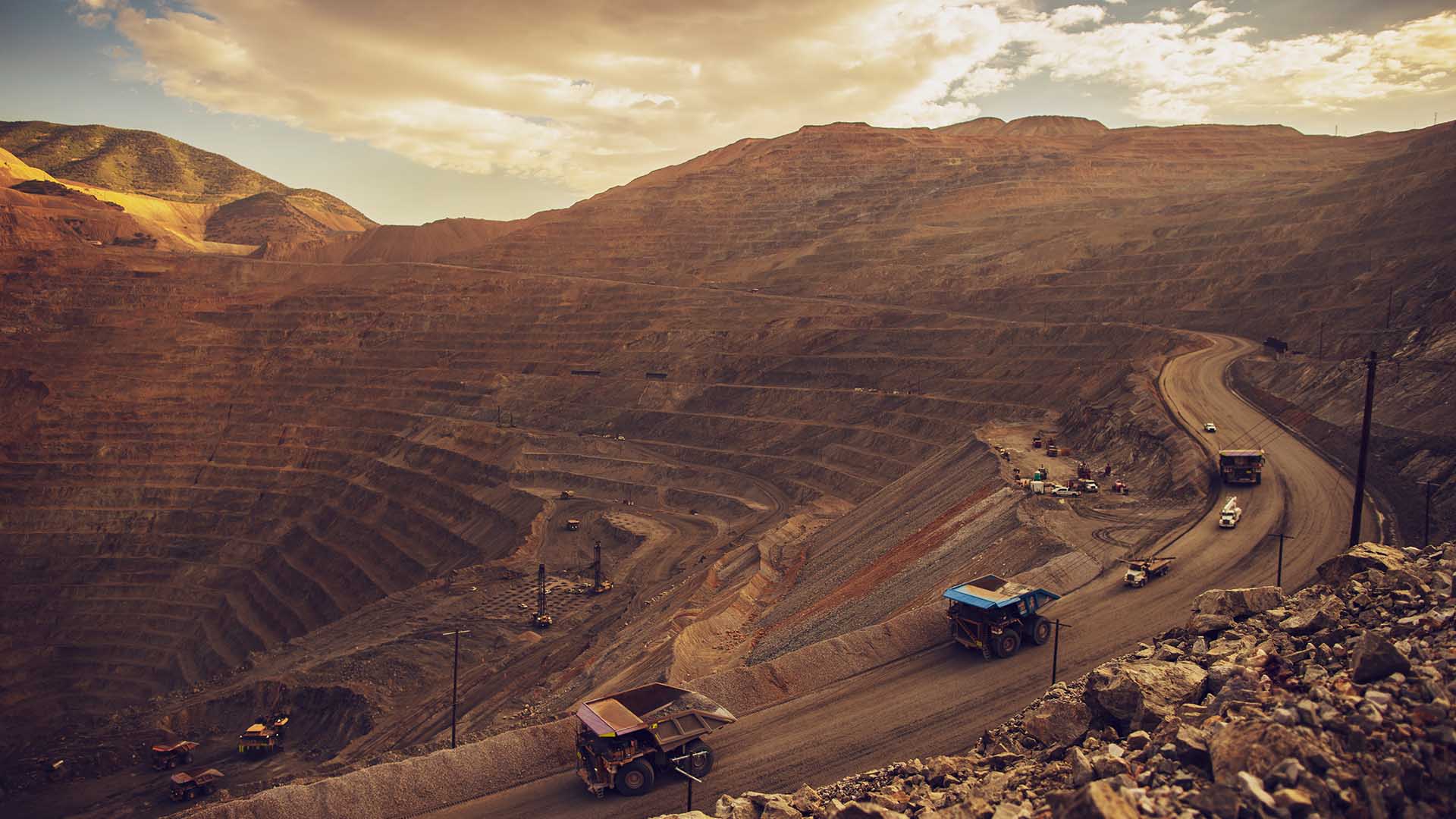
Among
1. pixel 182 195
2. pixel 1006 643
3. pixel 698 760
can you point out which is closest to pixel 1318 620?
pixel 1006 643

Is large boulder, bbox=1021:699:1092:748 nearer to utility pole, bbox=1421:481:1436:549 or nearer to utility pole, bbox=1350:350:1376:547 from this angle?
utility pole, bbox=1350:350:1376:547

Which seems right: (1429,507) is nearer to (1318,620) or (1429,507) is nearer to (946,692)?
Answer: (946,692)

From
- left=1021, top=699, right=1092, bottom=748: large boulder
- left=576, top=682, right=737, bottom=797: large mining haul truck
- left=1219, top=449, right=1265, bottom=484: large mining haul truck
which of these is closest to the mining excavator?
left=576, top=682, right=737, bottom=797: large mining haul truck

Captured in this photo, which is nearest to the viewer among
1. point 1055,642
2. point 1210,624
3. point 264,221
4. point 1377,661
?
point 1377,661

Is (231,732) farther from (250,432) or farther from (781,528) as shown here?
(250,432)

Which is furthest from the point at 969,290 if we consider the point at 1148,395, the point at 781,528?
the point at 781,528
